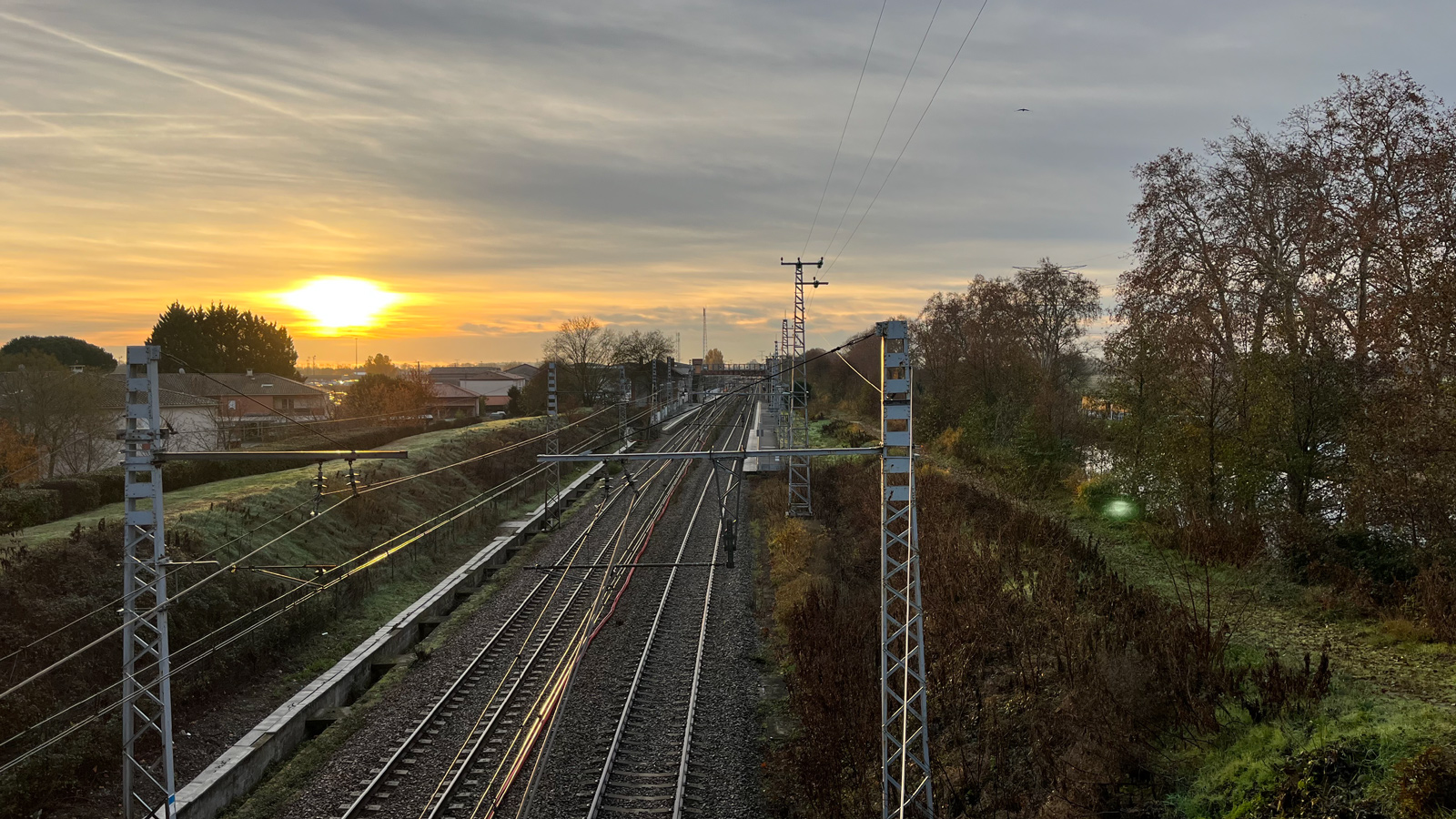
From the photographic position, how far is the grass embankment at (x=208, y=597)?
11578 mm

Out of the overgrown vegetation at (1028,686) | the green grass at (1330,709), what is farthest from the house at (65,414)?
the green grass at (1330,709)

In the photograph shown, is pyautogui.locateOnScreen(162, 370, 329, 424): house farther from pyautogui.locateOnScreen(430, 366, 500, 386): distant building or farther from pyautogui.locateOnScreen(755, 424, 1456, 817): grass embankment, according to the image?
pyautogui.locateOnScreen(755, 424, 1456, 817): grass embankment

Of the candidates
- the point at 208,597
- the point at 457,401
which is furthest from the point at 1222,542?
the point at 457,401

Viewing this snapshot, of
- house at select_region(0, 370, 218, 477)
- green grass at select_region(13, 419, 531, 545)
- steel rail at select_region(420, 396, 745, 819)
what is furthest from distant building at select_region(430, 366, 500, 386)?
steel rail at select_region(420, 396, 745, 819)

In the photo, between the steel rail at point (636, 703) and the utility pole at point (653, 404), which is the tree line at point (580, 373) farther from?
the steel rail at point (636, 703)

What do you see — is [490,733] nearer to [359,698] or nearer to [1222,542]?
[359,698]

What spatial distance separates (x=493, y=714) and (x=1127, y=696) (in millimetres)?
9053

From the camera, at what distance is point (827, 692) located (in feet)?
40.3

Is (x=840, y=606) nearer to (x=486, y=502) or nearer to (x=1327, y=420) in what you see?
(x=1327, y=420)

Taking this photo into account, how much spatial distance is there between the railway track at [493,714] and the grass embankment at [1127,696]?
12.6 ft

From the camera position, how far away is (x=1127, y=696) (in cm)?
969

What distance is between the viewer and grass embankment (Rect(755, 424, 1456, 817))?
25.3ft

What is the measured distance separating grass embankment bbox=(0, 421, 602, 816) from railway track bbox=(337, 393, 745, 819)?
9.74 feet

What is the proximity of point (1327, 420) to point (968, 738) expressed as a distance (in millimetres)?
10467
